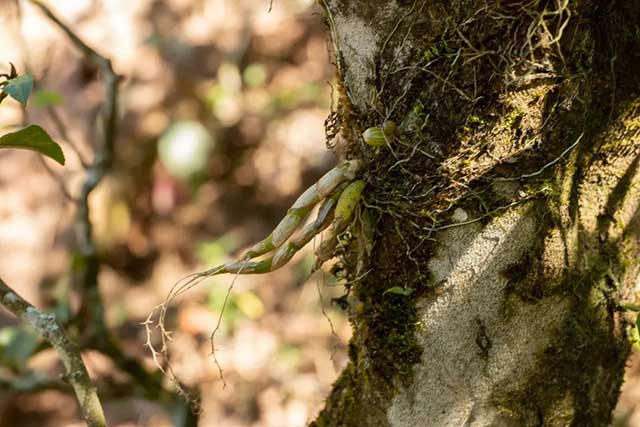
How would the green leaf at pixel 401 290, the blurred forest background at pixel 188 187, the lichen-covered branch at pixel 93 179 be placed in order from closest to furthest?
1. the green leaf at pixel 401 290
2. the lichen-covered branch at pixel 93 179
3. the blurred forest background at pixel 188 187

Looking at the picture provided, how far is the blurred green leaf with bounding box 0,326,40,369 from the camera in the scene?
243cm

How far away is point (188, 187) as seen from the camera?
377 centimetres

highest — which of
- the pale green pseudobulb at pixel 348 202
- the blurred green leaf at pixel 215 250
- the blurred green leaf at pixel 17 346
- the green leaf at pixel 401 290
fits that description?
the blurred green leaf at pixel 215 250

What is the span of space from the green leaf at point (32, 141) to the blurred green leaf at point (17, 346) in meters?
1.57

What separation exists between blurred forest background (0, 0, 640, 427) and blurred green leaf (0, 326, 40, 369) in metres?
0.74

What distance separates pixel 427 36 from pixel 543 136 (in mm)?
207

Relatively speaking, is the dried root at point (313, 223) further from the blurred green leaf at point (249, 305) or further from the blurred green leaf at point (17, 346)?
the blurred green leaf at point (249, 305)

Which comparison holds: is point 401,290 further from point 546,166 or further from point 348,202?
point 546,166

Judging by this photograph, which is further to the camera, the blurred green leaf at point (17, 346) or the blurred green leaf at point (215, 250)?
the blurred green leaf at point (215, 250)

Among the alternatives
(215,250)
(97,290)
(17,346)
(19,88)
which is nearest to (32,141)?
(19,88)

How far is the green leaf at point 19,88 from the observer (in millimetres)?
1005

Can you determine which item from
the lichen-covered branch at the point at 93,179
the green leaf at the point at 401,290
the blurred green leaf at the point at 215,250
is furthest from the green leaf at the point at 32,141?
the blurred green leaf at the point at 215,250

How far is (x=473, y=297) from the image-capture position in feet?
3.30

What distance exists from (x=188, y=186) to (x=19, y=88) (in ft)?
9.07
